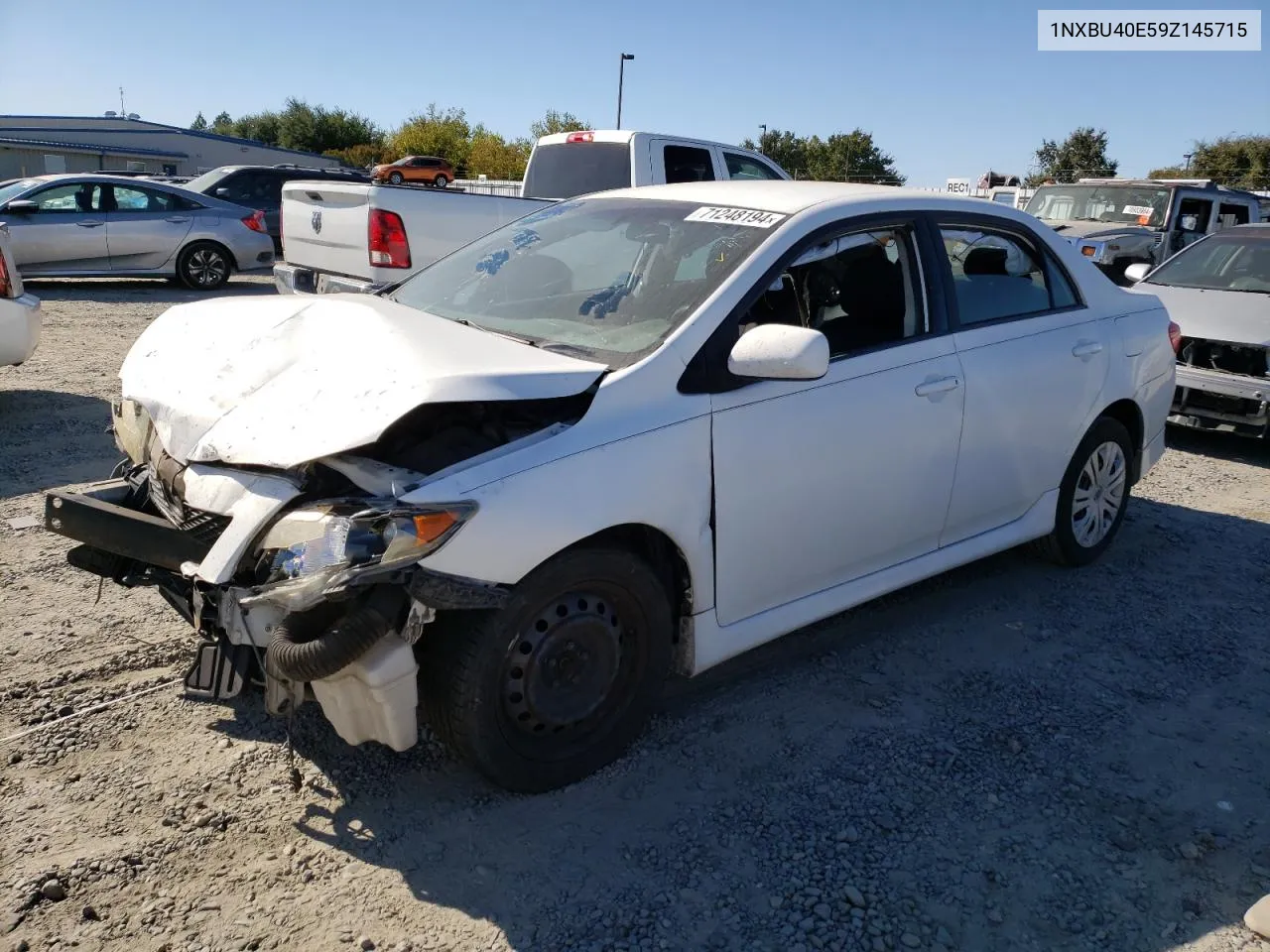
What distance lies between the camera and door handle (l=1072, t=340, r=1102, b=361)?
15.3 ft

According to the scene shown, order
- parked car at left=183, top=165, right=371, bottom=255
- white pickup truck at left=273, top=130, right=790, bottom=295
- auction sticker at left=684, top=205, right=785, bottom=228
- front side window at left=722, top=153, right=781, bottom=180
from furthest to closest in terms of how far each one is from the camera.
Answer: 1. parked car at left=183, top=165, right=371, bottom=255
2. front side window at left=722, top=153, right=781, bottom=180
3. white pickup truck at left=273, top=130, right=790, bottom=295
4. auction sticker at left=684, top=205, right=785, bottom=228

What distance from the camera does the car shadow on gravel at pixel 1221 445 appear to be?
7723 mm

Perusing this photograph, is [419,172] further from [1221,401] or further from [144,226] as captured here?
[1221,401]

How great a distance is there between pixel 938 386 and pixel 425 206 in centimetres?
526

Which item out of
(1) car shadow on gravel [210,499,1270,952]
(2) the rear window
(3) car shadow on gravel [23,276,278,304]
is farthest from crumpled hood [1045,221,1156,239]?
(3) car shadow on gravel [23,276,278,304]

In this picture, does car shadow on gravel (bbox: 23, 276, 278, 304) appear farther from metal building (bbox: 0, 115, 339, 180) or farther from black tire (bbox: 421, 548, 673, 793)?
metal building (bbox: 0, 115, 339, 180)

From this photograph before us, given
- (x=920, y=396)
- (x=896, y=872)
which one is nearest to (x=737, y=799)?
(x=896, y=872)

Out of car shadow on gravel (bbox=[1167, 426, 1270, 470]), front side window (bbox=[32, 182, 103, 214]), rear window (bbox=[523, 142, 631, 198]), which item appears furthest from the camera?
front side window (bbox=[32, 182, 103, 214])

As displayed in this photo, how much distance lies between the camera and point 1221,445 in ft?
26.7

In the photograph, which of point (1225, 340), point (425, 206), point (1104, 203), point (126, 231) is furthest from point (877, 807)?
point (1104, 203)

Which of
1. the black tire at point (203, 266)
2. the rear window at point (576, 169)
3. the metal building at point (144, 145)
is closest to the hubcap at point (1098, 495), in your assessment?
the rear window at point (576, 169)

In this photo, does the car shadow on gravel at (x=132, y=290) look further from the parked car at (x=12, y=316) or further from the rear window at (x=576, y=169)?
the parked car at (x=12, y=316)

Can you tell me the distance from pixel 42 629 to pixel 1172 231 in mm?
14794

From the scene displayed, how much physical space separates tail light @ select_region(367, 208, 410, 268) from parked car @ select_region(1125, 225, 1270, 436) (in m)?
5.61
